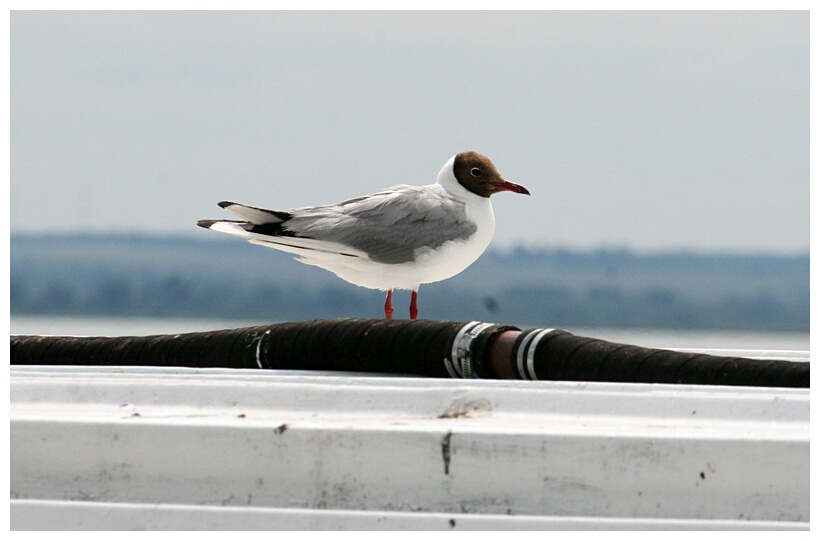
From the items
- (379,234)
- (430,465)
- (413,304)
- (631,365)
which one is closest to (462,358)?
(631,365)

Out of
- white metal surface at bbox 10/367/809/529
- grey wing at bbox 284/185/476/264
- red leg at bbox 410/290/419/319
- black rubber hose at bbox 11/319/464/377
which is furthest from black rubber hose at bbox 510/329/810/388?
red leg at bbox 410/290/419/319

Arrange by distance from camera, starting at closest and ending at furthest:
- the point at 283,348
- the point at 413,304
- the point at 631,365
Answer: the point at 631,365 < the point at 283,348 < the point at 413,304

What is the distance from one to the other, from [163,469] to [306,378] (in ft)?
1.78

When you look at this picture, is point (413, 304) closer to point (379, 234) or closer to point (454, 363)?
point (379, 234)

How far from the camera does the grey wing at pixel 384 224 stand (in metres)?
4.70

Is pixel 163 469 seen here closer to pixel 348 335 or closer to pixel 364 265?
pixel 348 335

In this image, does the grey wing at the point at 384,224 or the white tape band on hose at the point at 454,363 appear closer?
the white tape band on hose at the point at 454,363

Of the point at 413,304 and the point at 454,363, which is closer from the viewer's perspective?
the point at 454,363

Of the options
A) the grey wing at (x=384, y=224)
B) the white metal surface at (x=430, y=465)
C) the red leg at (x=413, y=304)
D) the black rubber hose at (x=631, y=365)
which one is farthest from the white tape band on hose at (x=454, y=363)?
the red leg at (x=413, y=304)

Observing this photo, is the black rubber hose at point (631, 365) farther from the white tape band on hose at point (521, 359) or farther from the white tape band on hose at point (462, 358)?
the white tape band on hose at point (462, 358)

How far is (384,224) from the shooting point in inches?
186

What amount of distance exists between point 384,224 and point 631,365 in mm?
2214

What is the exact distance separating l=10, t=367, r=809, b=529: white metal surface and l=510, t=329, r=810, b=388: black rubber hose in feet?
1.13

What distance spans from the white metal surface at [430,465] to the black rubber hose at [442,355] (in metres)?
0.38
